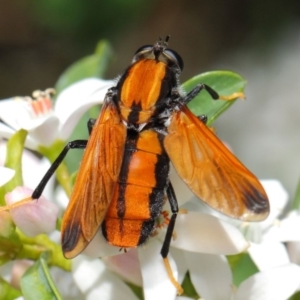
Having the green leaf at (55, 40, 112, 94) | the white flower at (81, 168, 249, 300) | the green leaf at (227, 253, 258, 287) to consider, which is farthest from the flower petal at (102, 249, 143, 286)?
the green leaf at (55, 40, 112, 94)

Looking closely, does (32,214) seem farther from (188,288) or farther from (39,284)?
(188,288)

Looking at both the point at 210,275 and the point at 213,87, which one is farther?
the point at 213,87

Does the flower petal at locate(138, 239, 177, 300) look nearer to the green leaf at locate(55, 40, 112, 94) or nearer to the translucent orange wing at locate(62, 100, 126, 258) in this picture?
the translucent orange wing at locate(62, 100, 126, 258)

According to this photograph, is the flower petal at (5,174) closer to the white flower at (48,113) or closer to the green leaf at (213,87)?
the white flower at (48,113)

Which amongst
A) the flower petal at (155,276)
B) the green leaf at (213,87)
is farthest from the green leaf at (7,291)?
the green leaf at (213,87)

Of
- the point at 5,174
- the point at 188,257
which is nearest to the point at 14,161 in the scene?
the point at 5,174

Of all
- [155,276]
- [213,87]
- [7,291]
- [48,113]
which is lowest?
[7,291]
